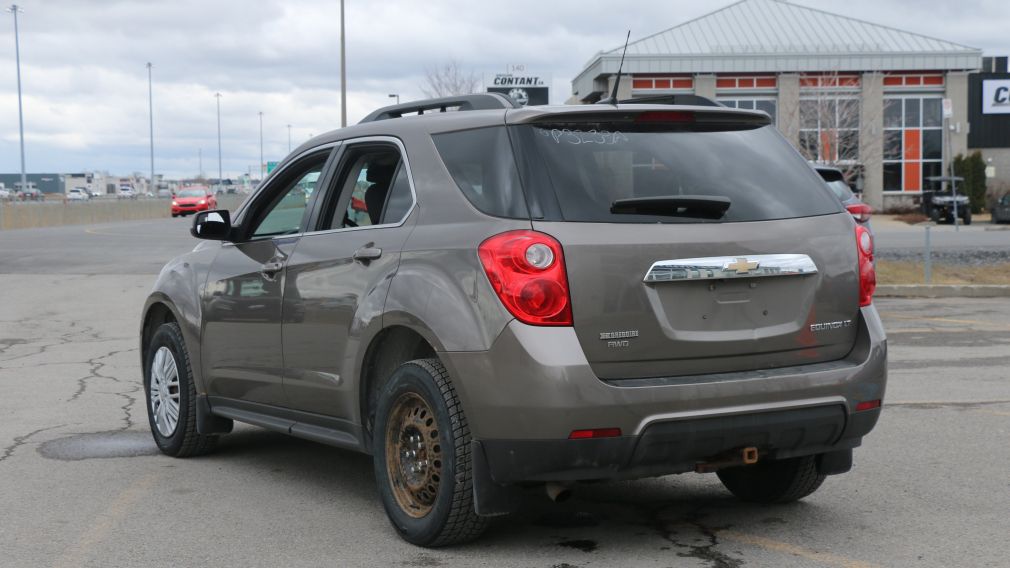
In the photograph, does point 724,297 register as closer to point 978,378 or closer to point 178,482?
point 178,482

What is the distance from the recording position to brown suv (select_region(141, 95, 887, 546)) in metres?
4.50

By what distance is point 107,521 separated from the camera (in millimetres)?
5574

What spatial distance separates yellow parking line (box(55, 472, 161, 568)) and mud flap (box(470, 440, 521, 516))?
160cm

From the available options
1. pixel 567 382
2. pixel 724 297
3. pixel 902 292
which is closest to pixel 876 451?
pixel 724 297

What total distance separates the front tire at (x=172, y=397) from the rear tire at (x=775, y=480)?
2.97 m

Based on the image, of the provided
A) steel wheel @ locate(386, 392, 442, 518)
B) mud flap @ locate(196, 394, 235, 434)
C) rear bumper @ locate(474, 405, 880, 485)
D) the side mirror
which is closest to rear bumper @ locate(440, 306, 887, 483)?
rear bumper @ locate(474, 405, 880, 485)

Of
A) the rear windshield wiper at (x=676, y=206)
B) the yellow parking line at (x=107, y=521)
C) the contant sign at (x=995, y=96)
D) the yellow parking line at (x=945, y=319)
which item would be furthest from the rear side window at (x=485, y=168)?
the contant sign at (x=995, y=96)

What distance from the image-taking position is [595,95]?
Result: 5575 cm

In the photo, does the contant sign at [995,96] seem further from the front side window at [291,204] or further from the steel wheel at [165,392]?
the front side window at [291,204]

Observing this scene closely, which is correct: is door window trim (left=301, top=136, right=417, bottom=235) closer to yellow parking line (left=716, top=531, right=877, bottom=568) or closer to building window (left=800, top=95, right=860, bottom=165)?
yellow parking line (left=716, top=531, right=877, bottom=568)

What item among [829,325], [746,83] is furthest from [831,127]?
[829,325]

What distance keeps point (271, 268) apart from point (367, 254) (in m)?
0.99

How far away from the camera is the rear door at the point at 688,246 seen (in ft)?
15.0

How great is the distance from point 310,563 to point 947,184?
53578 mm
